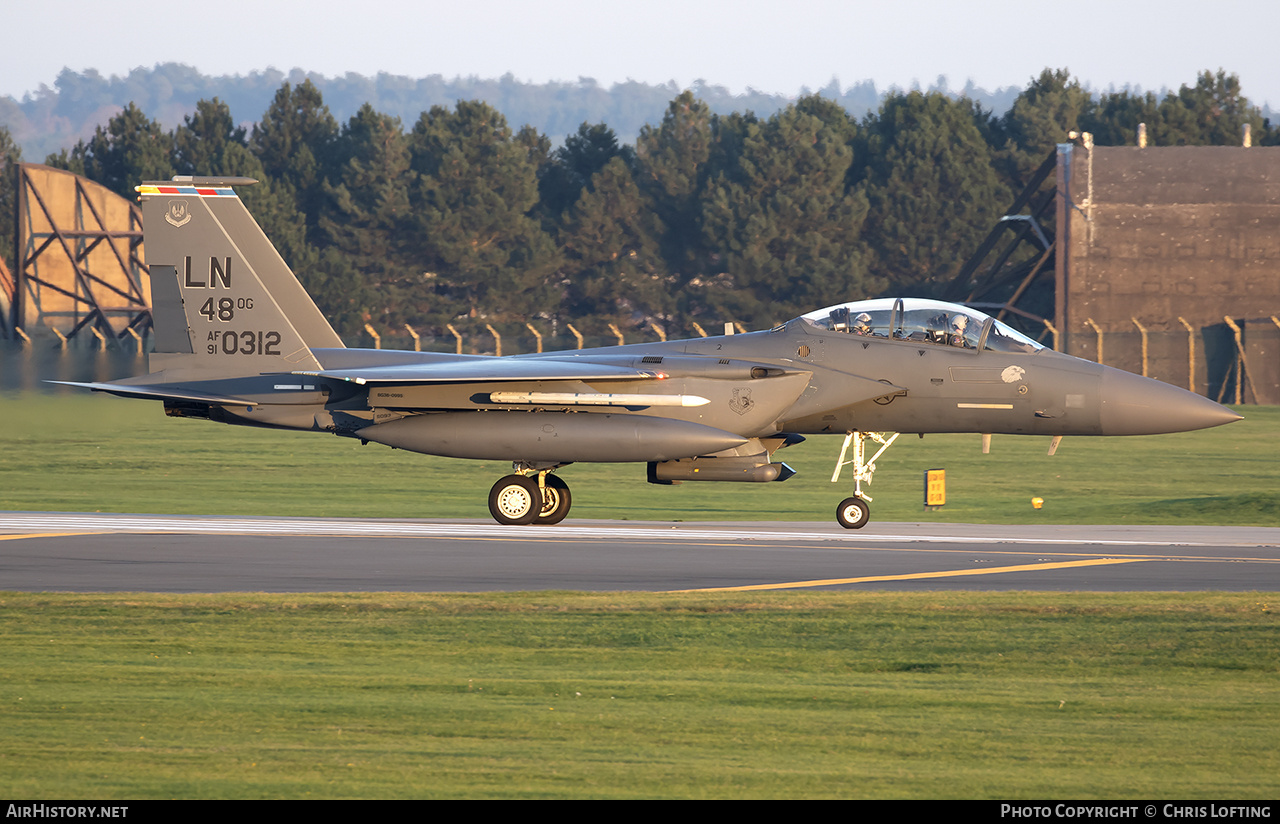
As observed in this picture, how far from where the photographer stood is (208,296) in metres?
21.0

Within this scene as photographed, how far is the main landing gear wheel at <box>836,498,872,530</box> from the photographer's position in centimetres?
1992

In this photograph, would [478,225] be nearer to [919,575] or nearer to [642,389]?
[642,389]

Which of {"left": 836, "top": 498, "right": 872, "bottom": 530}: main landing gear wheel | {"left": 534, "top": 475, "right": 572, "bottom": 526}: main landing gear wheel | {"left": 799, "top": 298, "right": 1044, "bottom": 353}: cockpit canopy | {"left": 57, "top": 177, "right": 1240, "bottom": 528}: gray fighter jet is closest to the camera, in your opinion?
{"left": 57, "top": 177, "right": 1240, "bottom": 528}: gray fighter jet

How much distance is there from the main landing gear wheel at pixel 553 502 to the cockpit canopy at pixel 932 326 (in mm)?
4349

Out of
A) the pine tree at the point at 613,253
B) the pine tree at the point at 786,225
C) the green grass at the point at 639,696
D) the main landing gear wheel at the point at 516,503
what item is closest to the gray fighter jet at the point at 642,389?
the main landing gear wheel at the point at 516,503

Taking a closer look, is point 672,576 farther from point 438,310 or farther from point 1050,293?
point 438,310

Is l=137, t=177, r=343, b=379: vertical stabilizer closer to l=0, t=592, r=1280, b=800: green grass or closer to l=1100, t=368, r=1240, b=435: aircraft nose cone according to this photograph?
l=0, t=592, r=1280, b=800: green grass

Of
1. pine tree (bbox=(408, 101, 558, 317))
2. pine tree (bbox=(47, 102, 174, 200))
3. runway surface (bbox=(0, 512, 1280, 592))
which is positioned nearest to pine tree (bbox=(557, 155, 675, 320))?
pine tree (bbox=(408, 101, 558, 317))

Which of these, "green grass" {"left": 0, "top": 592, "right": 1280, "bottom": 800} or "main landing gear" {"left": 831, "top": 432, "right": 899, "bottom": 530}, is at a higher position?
"main landing gear" {"left": 831, "top": 432, "right": 899, "bottom": 530}

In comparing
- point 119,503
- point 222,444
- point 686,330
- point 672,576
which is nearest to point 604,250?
point 686,330

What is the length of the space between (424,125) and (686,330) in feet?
55.0

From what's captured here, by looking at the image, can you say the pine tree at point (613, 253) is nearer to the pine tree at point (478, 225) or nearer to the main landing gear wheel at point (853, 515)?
the pine tree at point (478, 225)

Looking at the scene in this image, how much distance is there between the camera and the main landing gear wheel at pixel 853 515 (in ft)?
65.4

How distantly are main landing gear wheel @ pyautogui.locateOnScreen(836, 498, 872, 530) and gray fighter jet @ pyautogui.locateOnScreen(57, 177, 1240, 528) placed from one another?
34 millimetres
